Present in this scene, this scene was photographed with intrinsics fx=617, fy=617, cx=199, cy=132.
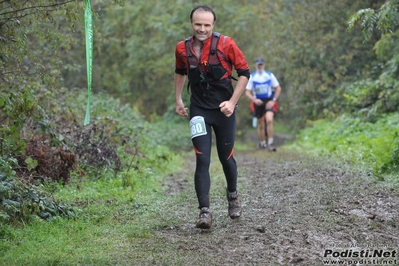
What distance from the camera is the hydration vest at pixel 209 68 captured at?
6.16m

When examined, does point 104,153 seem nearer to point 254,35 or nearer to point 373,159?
point 373,159

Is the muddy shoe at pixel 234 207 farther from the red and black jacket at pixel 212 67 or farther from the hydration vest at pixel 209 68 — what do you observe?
the hydration vest at pixel 209 68

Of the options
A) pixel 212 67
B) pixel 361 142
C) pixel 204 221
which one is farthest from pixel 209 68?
pixel 361 142

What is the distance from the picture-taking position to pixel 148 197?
27.0 feet

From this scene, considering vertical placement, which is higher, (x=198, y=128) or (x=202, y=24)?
(x=202, y=24)

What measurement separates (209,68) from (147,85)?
1978 cm

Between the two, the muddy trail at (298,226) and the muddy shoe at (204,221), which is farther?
the muddy shoe at (204,221)

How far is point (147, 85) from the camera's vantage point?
84.6 ft

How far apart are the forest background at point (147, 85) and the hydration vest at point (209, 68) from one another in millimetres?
1025

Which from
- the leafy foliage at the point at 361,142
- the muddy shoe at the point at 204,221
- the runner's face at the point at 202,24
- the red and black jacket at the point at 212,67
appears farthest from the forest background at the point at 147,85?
the muddy shoe at the point at 204,221

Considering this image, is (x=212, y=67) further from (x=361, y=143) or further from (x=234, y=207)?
(x=361, y=143)

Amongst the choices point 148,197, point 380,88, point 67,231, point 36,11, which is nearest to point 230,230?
point 67,231

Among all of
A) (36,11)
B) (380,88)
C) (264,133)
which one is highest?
(36,11)

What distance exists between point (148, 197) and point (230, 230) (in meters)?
2.43
